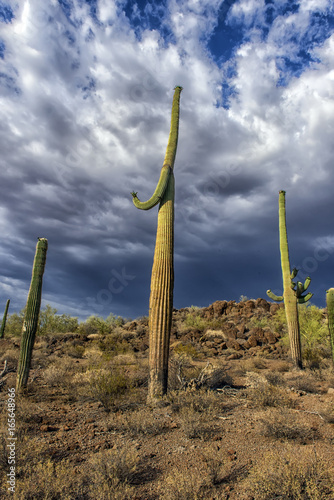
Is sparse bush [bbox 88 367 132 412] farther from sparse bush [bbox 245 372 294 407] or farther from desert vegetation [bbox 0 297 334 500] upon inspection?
sparse bush [bbox 245 372 294 407]

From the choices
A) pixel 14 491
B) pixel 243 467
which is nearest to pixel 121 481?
pixel 14 491

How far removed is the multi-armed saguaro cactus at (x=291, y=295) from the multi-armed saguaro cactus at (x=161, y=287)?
27.4 feet

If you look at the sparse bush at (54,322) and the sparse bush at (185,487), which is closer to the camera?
the sparse bush at (185,487)

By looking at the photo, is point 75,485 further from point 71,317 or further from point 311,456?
point 71,317

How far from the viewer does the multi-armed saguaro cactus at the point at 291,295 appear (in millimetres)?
14469

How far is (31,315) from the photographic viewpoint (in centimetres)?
1098

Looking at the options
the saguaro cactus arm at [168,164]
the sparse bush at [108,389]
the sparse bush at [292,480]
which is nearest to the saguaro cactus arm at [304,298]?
the saguaro cactus arm at [168,164]

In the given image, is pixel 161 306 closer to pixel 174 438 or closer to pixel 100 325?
pixel 174 438

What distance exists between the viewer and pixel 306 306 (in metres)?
26.4

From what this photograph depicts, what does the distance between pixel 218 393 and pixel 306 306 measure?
2004cm

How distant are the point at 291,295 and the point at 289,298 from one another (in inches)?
7.4

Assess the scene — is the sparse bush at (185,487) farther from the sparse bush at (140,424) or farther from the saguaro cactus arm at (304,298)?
the saguaro cactus arm at (304,298)

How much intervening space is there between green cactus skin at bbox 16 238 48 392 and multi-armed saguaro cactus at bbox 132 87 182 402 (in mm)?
4463

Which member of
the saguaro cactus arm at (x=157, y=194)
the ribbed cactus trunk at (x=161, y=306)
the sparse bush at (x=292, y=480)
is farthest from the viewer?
the saguaro cactus arm at (x=157, y=194)
